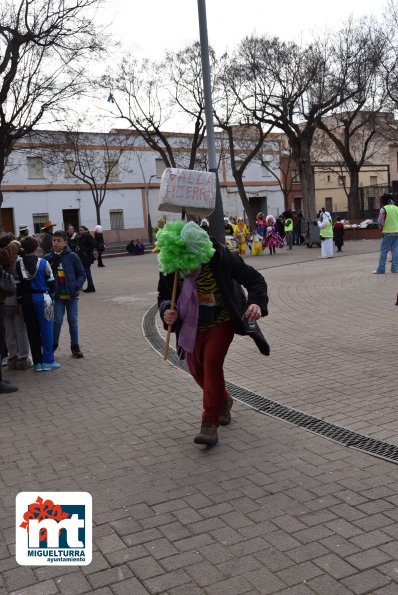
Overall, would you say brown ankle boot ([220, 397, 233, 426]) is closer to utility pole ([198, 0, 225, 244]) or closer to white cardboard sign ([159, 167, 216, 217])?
white cardboard sign ([159, 167, 216, 217])

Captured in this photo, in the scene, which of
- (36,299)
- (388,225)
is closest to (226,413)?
(36,299)

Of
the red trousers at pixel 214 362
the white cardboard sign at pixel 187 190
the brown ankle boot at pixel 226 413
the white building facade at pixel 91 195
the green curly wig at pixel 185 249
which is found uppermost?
the white building facade at pixel 91 195

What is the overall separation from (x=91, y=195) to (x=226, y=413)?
48171mm

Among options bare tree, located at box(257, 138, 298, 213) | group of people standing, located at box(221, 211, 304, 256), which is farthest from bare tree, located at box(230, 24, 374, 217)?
bare tree, located at box(257, 138, 298, 213)

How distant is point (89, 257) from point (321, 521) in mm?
13309

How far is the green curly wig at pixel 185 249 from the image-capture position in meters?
4.71

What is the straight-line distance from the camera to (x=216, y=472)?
14.7 ft

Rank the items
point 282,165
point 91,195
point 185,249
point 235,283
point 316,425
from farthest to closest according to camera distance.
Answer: point 282,165
point 91,195
point 316,425
point 235,283
point 185,249

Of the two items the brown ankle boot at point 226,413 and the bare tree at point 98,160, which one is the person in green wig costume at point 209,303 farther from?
the bare tree at point 98,160

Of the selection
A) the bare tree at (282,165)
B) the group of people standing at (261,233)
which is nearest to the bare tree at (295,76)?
the group of people standing at (261,233)

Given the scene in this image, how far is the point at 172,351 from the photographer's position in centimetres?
873

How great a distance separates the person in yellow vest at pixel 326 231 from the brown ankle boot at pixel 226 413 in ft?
50.6

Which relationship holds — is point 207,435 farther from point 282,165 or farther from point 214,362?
point 282,165

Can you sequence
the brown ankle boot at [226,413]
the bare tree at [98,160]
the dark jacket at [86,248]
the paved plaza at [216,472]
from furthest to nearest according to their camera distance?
the bare tree at [98,160] → the dark jacket at [86,248] → the brown ankle boot at [226,413] → the paved plaza at [216,472]
